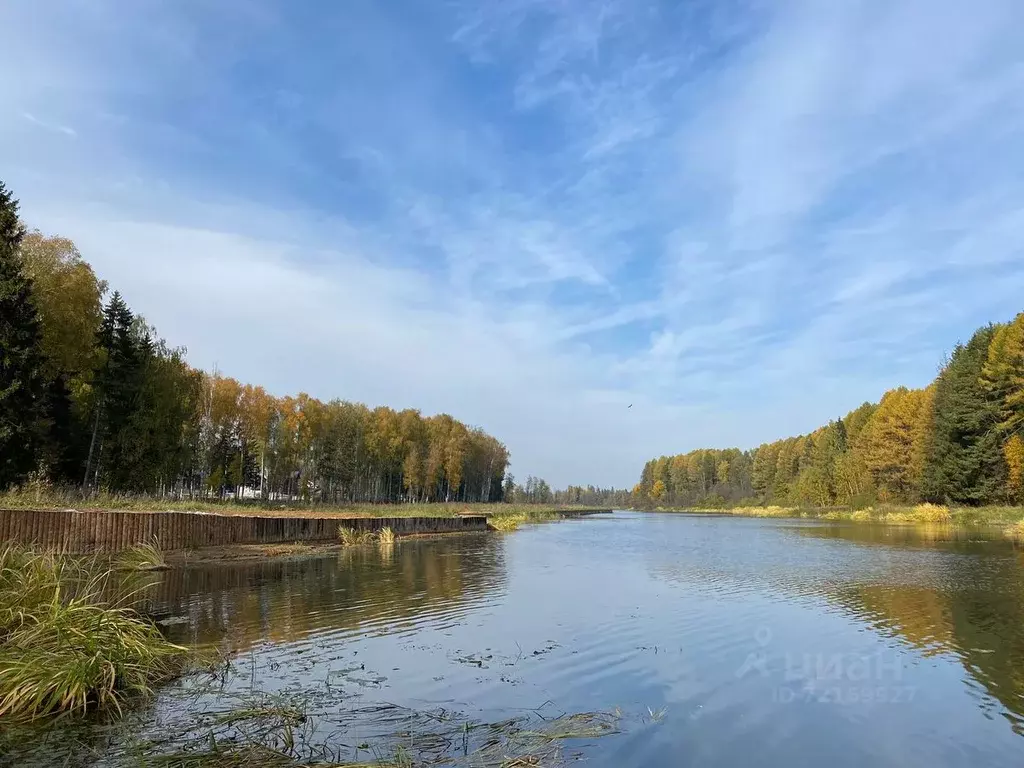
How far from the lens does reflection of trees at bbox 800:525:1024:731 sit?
9.41m

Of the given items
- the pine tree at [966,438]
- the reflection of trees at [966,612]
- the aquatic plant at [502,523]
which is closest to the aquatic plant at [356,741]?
the reflection of trees at [966,612]

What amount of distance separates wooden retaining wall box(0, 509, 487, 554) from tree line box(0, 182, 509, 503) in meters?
→ 6.74

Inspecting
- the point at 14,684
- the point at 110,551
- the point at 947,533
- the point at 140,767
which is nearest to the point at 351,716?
the point at 140,767

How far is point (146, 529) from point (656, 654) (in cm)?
1884

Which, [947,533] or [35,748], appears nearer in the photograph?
[35,748]

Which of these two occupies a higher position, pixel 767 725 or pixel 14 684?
pixel 14 684

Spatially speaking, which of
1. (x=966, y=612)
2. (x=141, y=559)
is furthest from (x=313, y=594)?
(x=966, y=612)

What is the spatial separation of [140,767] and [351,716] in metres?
2.40

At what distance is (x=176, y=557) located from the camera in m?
21.7

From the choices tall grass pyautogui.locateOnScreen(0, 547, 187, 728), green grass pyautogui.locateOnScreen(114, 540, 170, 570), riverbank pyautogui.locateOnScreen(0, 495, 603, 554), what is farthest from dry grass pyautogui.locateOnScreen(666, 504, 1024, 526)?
tall grass pyautogui.locateOnScreen(0, 547, 187, 728)

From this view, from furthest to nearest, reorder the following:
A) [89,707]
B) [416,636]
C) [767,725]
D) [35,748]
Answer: [416,636] < [767,725] < [89,707] < [35,748]

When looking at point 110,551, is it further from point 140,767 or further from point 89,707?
point 140,767

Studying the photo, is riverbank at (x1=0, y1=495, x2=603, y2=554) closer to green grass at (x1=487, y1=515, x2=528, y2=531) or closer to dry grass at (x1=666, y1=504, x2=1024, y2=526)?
green grass at (x1=487, y1=515, x2=528, y2=531)

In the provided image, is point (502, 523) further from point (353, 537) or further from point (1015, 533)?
point (1015, 533)
